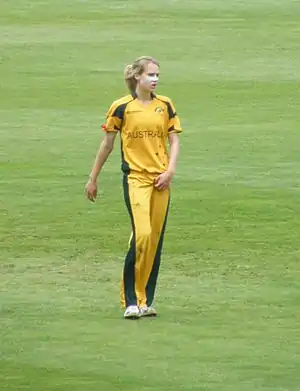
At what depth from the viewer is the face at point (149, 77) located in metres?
10.6

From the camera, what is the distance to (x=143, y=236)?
10727 millimetres

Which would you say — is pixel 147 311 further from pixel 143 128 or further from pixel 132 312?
pixel 143 128

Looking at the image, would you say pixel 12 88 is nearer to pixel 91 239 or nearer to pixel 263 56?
pixel 263 56

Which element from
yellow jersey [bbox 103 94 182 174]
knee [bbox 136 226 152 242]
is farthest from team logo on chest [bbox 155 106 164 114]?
knee [bbox 136 226 152 242]

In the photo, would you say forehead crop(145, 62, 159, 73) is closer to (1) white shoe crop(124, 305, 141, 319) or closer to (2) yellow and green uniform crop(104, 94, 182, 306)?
(2) yellow and green uniform crop(104, 94, 182, 306)

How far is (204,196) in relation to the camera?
15.0 meters

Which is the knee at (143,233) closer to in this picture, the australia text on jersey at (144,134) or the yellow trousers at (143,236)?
the yellow trousers at (143,236)

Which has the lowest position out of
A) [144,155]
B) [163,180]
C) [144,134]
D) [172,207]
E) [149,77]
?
[172,207]

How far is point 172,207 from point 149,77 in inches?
166

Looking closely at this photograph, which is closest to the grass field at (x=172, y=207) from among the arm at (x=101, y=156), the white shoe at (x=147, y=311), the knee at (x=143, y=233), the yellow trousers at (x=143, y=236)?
the white shoe at (x=147, y=311)

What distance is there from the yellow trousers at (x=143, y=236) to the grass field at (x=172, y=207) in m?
0.22

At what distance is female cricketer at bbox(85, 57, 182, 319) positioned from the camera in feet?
35.0

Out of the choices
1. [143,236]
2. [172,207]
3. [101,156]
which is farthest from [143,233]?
[172,207]

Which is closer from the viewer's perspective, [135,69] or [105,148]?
[135,69]
